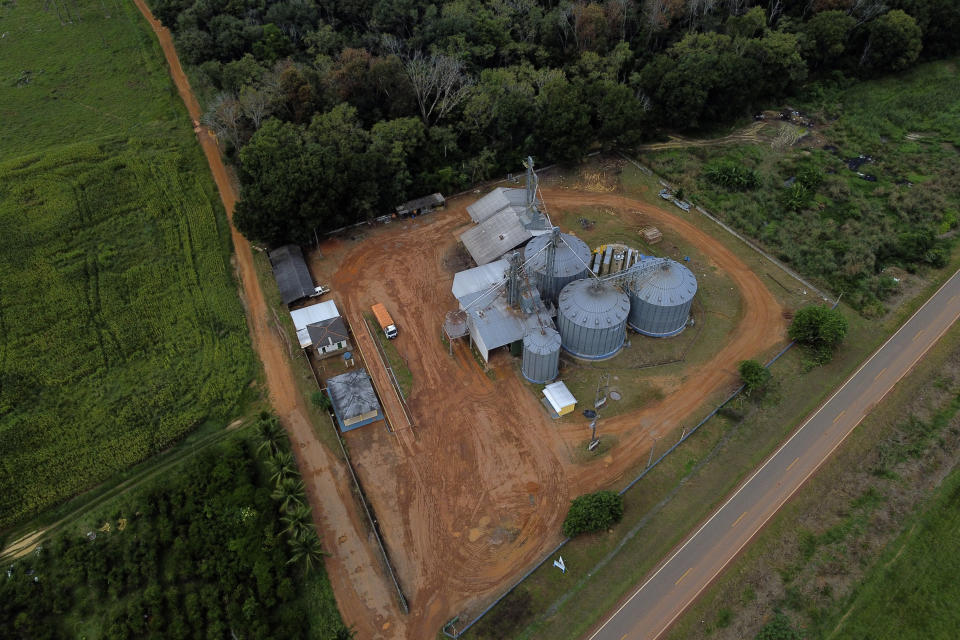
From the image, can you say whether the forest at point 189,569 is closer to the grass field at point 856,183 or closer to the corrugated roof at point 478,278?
the corrugated roof at point 478,278

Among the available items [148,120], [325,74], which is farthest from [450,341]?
[148,120]

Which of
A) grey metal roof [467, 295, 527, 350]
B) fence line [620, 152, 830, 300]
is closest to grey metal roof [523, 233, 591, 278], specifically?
grey metal roof [467, 295, 527, 350]

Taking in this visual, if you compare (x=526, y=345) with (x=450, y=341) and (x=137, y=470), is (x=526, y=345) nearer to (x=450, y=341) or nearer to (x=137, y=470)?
(x=450, y=341)

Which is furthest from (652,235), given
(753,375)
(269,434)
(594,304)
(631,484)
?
(269,434)

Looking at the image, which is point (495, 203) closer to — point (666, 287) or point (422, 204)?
point (422, 204)

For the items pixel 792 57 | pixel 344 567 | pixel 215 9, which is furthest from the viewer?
pixel 215 9

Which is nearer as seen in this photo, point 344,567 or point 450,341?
point 344,567

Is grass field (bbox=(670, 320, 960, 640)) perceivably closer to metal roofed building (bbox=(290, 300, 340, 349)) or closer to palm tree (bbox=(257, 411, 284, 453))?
palm tree (bbox=(257, 411, 284, 453))
